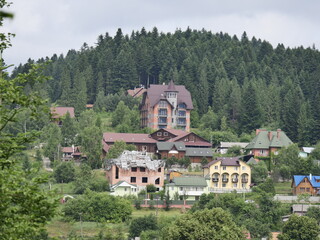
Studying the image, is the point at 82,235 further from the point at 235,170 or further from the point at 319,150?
the point at 319,150

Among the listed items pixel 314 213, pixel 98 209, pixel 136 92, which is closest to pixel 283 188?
pixel 314 213

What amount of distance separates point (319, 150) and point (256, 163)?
31.4 feet

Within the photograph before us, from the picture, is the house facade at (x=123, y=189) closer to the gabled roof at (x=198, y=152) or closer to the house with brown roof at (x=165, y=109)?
the gabled roof at (x=198, y=152)

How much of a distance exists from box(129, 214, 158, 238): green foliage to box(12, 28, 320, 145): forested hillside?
46.3 meters

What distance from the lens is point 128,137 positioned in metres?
100

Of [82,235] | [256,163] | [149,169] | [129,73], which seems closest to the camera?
[82,235]

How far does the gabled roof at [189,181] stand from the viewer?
83.9 meters

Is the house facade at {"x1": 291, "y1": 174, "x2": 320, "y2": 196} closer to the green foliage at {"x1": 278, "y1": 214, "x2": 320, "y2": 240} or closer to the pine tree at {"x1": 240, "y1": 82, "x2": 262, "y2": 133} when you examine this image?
the green foliage at {"x1": 278, "y1": 214, "x2": 320, "y2": 240}

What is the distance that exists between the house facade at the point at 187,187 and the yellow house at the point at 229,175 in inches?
121

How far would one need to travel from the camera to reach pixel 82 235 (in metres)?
66.6

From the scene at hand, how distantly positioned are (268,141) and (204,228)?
1695 inches

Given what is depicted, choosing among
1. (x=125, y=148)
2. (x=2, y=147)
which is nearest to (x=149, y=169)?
(x=125, y=148)

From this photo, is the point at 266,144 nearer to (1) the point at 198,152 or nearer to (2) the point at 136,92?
(1) the point at 198,152

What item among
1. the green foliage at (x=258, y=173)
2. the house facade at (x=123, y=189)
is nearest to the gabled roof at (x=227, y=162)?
the green foliage at (x=258, y=173)
